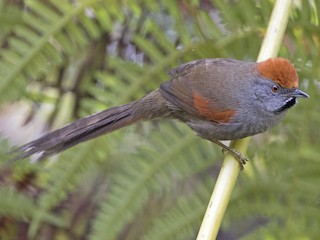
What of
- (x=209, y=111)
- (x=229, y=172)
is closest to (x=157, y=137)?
(x=209, y=111)

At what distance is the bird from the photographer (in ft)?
5.76

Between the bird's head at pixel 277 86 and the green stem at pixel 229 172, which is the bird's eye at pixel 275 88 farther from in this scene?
the green stem at pixel 229 172

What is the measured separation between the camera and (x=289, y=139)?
1.89m

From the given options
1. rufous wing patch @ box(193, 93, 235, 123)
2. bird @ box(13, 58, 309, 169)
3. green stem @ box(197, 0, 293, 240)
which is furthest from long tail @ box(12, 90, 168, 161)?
green stem @ box(197, 0, 293, 240)

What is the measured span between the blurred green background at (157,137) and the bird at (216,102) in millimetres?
114

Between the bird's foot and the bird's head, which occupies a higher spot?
the bird's head

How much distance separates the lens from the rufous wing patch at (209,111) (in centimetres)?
181

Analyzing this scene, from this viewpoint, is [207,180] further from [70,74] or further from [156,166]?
[70,74]

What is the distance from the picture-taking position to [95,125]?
1.75m

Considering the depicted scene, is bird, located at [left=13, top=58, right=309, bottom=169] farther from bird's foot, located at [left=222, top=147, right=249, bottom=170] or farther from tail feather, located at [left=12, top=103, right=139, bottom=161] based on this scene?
bird's foot, located at [left=222, top=147, right=249, bottom=170]

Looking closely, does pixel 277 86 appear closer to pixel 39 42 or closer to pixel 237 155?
pixel 237 155

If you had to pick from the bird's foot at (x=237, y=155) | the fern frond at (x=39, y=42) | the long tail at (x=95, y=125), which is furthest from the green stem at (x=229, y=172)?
the fern frond at (x=39, y=42)

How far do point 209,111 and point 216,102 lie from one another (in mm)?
31

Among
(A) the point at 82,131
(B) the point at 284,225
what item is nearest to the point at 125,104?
(A) the point at 82,131
